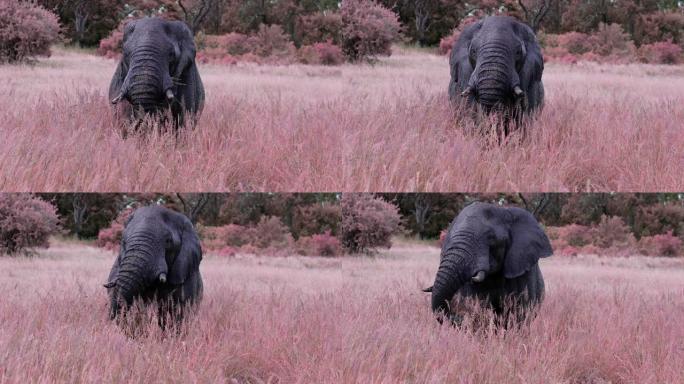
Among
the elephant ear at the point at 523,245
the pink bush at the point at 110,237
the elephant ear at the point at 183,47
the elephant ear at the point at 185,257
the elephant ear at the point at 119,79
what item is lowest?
the pink bush at the point at 110,237

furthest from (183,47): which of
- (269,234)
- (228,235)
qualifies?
(228,235)

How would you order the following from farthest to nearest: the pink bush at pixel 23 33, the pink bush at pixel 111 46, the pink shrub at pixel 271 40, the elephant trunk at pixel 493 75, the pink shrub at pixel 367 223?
the pink bush at pixel 23 33, the pink bush at pixel 111 46, the pink shrub at pixel 367 223, the pink shrub at pixel 271 40, the elephant trunk at pixel 493 75

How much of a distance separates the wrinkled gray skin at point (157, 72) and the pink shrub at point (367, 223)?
1226 cm

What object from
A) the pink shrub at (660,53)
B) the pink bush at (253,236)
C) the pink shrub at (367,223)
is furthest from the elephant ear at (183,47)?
the pink shrub at (660,53)

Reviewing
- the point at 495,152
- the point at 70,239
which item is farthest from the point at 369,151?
the point at 70,239

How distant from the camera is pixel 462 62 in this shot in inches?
429

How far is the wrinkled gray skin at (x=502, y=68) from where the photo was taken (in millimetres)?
9938

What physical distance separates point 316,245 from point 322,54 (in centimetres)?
766

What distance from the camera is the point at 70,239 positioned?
23.0 metres

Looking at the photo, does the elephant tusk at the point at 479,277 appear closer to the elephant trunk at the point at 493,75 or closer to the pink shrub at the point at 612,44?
the elephant trunk at the point at 493,75

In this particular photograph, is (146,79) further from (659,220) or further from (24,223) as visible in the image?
(659,220)

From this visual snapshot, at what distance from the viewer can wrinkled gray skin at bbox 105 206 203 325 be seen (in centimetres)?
888

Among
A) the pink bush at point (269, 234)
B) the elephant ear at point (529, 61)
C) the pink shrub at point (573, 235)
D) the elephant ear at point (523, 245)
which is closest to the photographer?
the elephant ear at point (523, 245)

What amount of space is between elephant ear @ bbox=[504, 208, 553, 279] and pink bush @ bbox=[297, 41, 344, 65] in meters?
14.9
